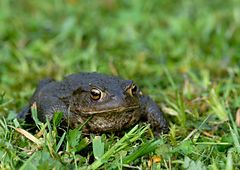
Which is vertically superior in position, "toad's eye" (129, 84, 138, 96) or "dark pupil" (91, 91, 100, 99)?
"toad's eye" (129, 84, 138, 96)

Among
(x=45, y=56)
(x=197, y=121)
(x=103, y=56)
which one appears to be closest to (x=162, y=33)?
(x=103, y=56)

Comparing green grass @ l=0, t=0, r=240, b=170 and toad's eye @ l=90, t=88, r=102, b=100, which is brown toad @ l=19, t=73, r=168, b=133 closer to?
toad's eye @ l=90, t=88, r=102, b=100

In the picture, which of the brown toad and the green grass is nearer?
the green grass

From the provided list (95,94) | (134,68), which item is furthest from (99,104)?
(134,68)

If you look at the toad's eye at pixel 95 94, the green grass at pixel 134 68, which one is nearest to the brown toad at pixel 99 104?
the toad's eye at pixel 95 94

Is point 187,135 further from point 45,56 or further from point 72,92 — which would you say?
point 45,56

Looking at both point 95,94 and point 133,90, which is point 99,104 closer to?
point 95,94

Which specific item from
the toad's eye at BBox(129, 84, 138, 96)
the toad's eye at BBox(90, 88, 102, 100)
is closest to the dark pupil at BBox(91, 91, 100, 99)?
the toad's eye at BBox(90, 88, 102, 100)
